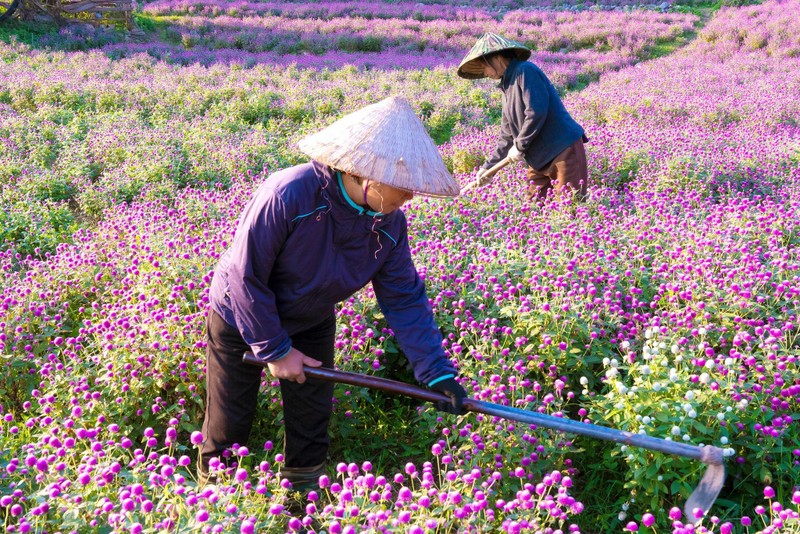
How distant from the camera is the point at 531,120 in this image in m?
5.52

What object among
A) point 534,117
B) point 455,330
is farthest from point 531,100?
point 455,330

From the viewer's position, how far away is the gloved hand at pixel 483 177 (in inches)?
232

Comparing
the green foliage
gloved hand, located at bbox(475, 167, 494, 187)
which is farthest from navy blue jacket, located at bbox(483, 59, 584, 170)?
the green foliage

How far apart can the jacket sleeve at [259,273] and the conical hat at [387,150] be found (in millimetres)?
268

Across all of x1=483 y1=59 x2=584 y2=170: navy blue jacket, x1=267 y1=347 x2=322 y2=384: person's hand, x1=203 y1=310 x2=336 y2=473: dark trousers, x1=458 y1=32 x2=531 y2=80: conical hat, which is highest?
x1=458 y1=32 x2=531 y2=80: conical hat

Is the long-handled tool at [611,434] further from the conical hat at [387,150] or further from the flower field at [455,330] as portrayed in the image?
the conical hat at [387,150]

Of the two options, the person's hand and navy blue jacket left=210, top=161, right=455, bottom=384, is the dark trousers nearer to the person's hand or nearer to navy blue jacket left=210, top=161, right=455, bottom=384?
navy blue jacket left=210, top=161, right=455, bottom=384

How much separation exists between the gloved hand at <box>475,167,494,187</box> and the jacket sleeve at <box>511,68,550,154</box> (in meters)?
0.47

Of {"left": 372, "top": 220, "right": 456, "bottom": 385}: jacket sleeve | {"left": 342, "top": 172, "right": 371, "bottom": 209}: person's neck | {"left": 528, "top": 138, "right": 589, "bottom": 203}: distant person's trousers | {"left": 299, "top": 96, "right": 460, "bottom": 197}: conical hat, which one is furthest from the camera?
{"left": 528, "top": 138, "right": 589, "bottom": 203}: distant person's trousers

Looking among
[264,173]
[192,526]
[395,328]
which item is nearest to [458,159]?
[264,173]

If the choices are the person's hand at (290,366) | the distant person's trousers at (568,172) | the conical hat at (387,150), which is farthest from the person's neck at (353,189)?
the distant person's trousers at (568,172)

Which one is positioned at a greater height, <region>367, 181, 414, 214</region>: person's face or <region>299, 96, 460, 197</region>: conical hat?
<region>299, 96, 460, 197</region>: conical hat

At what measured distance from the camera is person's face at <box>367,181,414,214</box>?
2.55 m

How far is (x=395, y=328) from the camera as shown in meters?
3.00
